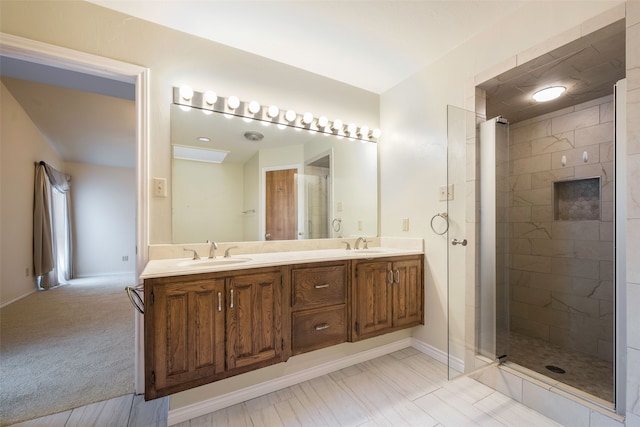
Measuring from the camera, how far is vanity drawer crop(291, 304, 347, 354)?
1.64m

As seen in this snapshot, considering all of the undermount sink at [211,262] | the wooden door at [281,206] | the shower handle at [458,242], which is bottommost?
the undermount sink at [211,262]

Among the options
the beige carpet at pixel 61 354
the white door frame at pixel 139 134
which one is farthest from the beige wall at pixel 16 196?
the white door frame at pixel 139 134

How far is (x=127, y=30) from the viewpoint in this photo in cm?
166

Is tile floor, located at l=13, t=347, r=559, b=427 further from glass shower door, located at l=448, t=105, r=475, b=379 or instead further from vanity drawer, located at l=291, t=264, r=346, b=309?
vanity drawer, located at l=291, t=264, r=346, b=309

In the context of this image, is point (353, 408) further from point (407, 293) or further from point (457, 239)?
point (457, 239)

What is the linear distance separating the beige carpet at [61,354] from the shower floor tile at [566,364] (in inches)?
116

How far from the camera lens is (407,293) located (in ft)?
6.97

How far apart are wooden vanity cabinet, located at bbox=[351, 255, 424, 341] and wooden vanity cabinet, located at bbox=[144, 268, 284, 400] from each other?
60 cm

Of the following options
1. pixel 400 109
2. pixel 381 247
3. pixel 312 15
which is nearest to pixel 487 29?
pixel 400 109

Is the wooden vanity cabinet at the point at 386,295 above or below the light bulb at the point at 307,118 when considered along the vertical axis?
below

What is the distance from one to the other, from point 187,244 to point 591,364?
3164 millimetres

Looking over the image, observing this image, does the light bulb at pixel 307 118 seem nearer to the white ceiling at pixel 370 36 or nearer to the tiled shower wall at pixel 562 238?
the white ceiling at pixel 370 36

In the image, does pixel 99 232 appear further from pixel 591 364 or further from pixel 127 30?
pixel 591 364

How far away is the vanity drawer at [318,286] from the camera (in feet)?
5.38
